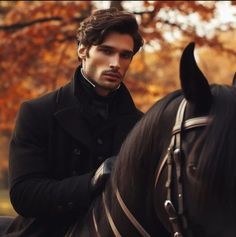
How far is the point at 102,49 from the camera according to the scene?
10.9 feet

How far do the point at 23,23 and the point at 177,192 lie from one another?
7.66 meters

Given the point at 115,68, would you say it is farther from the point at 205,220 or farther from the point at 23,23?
the point at 23,23

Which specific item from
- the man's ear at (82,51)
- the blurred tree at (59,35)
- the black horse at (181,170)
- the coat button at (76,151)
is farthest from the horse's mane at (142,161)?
the blurred tree at (59,35)

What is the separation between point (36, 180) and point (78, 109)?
428mm

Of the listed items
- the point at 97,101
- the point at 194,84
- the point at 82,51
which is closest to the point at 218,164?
the point at 194,84

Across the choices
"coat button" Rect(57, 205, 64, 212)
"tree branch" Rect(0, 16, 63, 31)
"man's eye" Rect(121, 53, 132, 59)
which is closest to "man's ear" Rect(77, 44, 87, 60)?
"man's eye" Rect(121, 53, 132, 59)

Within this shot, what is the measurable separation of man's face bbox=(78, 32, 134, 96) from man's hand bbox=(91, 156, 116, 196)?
54cm

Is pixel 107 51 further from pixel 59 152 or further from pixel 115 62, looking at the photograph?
pixel 59 152

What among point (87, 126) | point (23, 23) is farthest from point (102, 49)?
point (23, 23)

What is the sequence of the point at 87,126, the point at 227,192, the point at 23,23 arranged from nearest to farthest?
the point at 227,192, the point at 87,126, the point at 23,23

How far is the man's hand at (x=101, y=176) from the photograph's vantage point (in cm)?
286

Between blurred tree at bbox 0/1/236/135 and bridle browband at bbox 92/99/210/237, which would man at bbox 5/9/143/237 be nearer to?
bridle browband at bbox 92/99/210/237

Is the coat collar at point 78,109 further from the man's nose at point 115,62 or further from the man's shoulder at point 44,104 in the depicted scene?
the man's nose at point 115,62

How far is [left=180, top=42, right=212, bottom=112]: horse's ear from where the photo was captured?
227 centimetres
